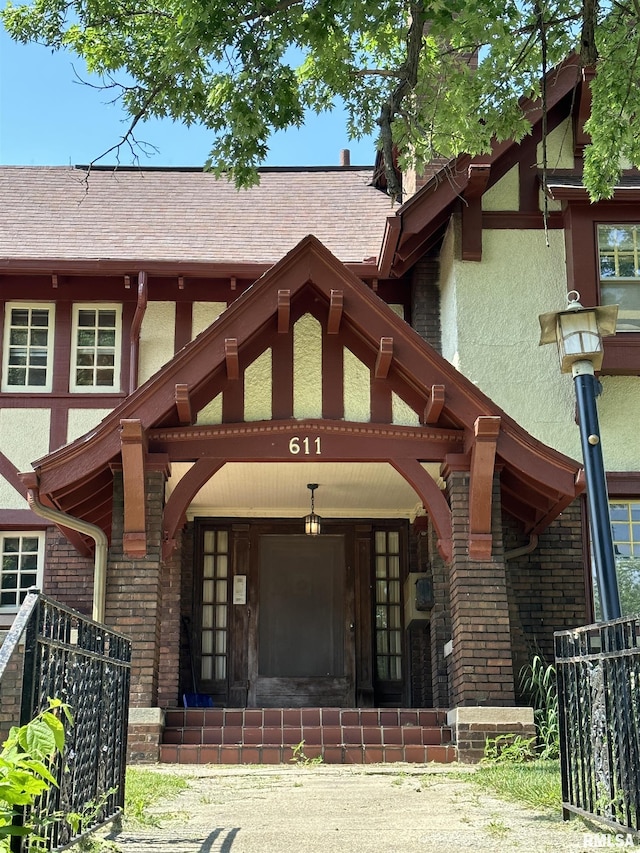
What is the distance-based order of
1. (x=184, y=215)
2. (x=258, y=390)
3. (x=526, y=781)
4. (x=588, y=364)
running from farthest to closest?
(x=184, y=215)
(x=258, y=390)
(x=588, y=364)
(x=526, y=781)

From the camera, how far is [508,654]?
416 inches

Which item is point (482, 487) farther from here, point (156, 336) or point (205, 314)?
point (156, 336)

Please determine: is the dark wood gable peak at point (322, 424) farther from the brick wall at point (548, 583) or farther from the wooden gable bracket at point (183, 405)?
the brick wall at point (548, 583)

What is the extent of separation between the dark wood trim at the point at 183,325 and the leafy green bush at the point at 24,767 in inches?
415

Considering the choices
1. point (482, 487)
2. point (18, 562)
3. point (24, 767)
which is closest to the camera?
point (24, 767)

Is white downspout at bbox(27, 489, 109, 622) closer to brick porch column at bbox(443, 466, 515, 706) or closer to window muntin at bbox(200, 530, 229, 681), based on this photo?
window muntin at bbox(200, 530, 229, 681)

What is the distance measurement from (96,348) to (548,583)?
6.55 meters

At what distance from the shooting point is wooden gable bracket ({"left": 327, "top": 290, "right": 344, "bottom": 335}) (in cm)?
1100

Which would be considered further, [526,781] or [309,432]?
[309,432]

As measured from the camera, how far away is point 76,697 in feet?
16.8

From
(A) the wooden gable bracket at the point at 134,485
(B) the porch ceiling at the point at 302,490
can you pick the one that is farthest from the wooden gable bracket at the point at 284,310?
(A) the wooden gable bracket at the point at 134,485

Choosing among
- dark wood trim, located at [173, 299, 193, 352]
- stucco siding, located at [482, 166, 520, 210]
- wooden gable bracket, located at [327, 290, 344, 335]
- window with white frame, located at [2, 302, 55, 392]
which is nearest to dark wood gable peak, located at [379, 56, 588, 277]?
stucco siding, located at [482, 166, 520, 210]

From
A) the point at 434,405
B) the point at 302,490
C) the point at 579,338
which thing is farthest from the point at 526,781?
the point at 302,490

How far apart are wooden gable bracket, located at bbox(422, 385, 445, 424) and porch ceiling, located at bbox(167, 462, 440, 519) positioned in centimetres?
75
